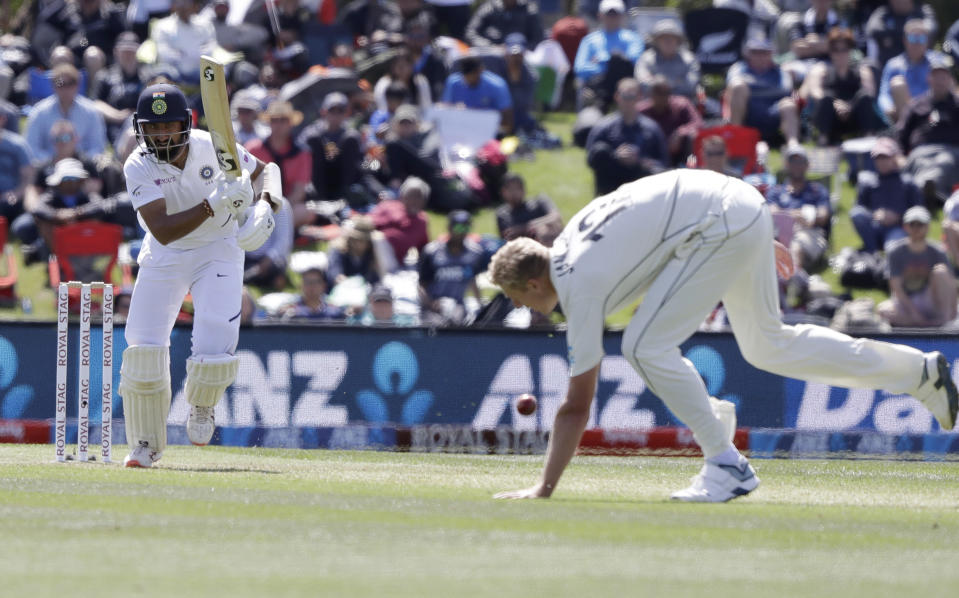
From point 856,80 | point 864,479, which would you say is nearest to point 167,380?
point 864,479

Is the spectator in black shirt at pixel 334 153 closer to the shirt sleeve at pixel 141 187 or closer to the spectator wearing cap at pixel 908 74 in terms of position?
the spectator wearing cap at pixel 908 74

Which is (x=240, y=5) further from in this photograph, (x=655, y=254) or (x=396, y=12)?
(x=655, y=254)

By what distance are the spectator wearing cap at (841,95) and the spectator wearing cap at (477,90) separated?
3654 millimetres

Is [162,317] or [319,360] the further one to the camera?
[319,360]

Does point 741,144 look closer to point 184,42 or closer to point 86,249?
point 86,249

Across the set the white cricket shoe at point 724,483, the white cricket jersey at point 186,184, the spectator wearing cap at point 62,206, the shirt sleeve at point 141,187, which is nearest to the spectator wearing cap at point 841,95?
the spectator wearing cap at point 62,206

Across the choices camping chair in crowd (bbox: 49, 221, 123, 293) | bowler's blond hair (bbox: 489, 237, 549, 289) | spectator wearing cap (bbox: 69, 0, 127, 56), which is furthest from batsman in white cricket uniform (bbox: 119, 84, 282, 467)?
spectator wearing cap (bbox: 69, 0, 127, 56)

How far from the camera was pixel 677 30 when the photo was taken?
18.3m

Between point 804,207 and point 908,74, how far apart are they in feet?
10.4

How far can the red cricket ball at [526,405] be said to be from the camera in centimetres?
1147

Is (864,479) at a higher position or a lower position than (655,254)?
lower

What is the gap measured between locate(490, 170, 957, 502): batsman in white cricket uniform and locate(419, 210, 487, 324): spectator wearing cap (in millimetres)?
7836

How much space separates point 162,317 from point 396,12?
1248 cm

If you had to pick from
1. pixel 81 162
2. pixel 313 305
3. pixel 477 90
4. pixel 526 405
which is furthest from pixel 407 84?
pixel 526 405
